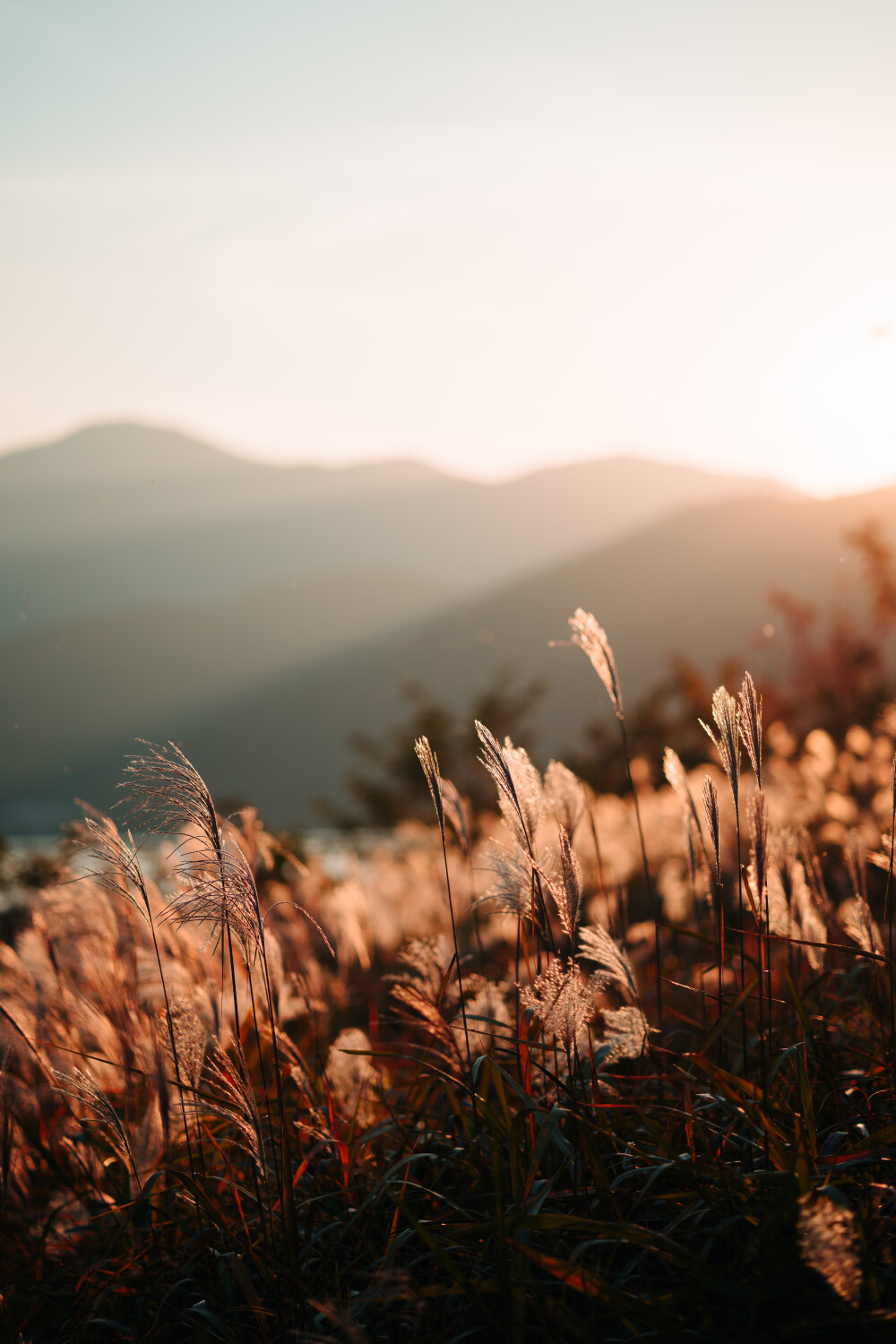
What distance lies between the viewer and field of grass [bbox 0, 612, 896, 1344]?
133 centimetres

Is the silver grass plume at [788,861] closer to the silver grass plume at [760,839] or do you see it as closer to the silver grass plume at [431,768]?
the silver grass plume at [760,839]

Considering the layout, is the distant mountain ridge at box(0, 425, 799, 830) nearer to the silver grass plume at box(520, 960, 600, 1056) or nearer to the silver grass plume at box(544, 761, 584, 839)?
the silver grass plume at box(544, 761, 584, 839)

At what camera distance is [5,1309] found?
5.98 ft

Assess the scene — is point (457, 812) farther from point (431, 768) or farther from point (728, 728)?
point (728, 728)

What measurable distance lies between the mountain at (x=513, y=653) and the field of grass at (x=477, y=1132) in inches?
1792

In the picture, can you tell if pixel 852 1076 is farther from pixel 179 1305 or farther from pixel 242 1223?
pixel 179 1305

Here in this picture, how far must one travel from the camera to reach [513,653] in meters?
78.6

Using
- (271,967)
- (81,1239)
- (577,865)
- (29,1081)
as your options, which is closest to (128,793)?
(271,967)

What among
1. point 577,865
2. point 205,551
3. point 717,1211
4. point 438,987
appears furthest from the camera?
point 205,551

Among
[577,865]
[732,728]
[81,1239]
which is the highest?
[732,728]

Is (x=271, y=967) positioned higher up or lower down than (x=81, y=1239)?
higher up

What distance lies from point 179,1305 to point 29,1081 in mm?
1379

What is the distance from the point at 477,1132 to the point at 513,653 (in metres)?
77.1

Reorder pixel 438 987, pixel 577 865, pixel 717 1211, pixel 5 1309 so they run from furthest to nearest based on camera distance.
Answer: pixel 438 987, pixel 5 1309, pixel 577 865, pixel 717 1211
